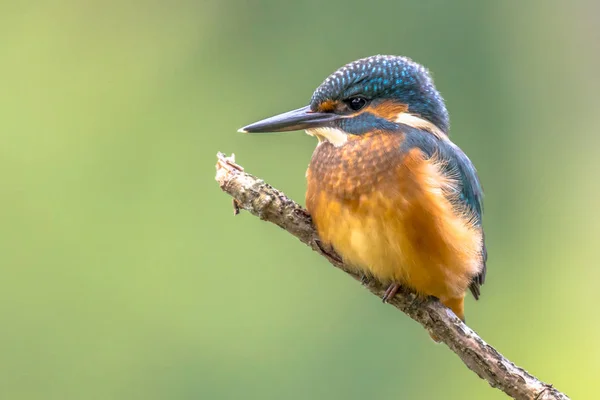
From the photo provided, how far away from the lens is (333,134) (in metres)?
2.18

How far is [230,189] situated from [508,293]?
2.97m

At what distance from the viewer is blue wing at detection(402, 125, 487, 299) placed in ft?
6.90

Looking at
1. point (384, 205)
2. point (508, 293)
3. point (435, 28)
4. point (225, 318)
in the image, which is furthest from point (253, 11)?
point (384, 205)

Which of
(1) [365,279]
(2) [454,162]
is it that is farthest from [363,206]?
(2) [454,162]

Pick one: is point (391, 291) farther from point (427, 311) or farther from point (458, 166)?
point (458, 166)

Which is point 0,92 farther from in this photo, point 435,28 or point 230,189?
point 230,189

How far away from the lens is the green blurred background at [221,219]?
13.4ft

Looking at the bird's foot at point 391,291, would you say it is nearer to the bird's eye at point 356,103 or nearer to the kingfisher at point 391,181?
the kingfisher at point 391,181

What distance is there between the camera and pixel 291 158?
4.21m

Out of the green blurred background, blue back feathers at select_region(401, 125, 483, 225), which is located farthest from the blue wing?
the green blurred background

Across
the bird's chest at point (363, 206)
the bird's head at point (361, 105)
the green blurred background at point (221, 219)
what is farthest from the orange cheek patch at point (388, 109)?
the green blurred background at point (221, 219)

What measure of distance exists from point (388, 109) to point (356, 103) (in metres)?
0.08

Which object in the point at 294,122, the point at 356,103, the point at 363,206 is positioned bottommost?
the point at 363,206

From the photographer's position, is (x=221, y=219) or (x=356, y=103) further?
(x=221, y=219)
